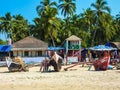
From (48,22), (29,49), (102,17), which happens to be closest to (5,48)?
(29,49)

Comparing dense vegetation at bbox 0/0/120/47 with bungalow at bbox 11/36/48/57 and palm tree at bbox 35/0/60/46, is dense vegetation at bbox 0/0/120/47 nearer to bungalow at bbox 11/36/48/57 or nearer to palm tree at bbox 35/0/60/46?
palm tree at bbox 35/0/60/46

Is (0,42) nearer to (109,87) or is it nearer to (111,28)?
(111,28)

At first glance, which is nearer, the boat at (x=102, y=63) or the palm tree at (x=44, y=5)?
the boat at (x=102, y=63)

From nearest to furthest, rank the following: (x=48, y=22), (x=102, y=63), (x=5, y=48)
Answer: (x=102, y=63)
(x=5, y=48)
(x=48, y=22)

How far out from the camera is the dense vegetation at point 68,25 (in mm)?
64062

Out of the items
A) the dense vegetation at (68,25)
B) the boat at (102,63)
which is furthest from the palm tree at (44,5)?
the boat at (102,63)

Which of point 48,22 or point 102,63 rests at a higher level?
point 48,22

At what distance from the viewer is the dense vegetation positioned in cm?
6406

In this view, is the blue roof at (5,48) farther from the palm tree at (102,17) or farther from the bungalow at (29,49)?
the palm tree at (102,17)

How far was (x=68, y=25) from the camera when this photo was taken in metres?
69.2

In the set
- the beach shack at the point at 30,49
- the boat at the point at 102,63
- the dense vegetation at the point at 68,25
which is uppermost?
the dense vegetation at the point at 68,25

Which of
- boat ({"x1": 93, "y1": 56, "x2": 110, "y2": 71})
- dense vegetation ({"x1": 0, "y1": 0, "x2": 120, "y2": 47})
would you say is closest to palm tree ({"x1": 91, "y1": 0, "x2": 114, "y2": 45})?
dense vegetation ({"x1": 0, "y1": 0, "x2": 120, "y2": 47})

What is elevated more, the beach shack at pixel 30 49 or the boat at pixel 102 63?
the beach shack at pixel 30 49

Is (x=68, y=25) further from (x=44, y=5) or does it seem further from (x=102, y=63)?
(x=102, y=63)
